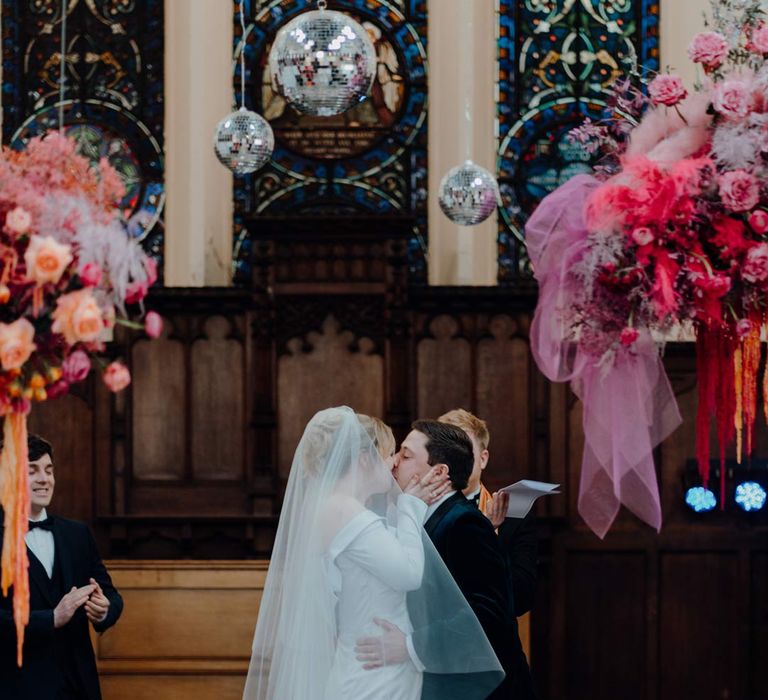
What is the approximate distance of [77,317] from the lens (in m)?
3.15

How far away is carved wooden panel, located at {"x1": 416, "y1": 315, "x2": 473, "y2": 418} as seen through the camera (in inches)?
340

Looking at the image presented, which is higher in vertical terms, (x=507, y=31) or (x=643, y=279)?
(x=507, y=31)

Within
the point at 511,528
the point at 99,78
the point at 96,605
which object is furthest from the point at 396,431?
the point at 96,605

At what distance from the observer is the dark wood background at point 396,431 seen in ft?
27.3

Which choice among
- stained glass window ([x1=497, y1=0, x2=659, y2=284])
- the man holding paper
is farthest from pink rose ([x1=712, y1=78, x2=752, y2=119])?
stained glass window ([x1=497, y1=0, x2=659, y2=284])

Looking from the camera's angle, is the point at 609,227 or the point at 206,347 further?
the point at 206,347

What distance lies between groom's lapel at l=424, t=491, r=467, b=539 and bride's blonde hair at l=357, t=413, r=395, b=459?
0.78 feet

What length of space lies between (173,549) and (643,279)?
5.11 metres

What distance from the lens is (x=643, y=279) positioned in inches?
155

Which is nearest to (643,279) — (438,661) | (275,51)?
(438,661)

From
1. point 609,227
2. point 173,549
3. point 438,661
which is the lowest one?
point 173,549

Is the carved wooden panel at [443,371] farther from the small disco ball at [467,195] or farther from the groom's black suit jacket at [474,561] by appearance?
the groom's black suit jacket at [474,561]

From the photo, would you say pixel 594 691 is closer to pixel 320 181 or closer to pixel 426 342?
pixel 426 342

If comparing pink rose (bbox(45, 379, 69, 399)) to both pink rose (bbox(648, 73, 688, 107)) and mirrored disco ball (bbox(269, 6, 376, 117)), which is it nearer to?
pink rose (bbox(648, 73, 688, 107))
